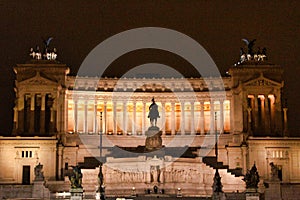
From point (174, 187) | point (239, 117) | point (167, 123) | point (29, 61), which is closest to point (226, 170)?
point (174, 187)

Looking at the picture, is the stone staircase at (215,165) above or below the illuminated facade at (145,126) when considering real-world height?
below

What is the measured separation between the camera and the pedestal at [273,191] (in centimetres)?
7626

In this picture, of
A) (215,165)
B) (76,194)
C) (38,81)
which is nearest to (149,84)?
(38,81)

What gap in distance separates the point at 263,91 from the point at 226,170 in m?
19.9

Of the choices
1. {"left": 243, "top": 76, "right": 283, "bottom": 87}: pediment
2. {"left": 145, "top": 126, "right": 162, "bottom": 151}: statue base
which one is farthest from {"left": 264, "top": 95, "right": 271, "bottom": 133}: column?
{"left": 145, "top": 126, "right": 162, "bottom": 151}: statue base

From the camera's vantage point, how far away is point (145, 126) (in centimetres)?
10819

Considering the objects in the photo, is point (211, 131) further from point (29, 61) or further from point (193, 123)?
point (29, 61)

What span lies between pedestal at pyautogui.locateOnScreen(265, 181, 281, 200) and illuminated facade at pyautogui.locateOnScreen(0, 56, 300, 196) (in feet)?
21.4

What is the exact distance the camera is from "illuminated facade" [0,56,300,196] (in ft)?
275

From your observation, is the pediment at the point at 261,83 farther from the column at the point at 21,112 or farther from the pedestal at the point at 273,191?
the column at the point at 21,112

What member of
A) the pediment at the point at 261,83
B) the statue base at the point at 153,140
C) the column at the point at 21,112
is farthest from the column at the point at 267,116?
the column at the point at 21,112

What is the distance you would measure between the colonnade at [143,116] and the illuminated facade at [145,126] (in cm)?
17

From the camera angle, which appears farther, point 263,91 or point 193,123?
point 193,123

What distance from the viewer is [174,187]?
81.8 m
